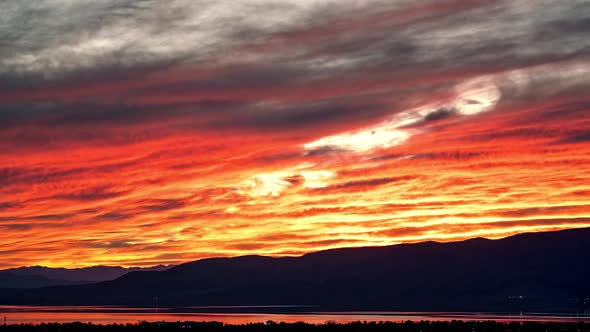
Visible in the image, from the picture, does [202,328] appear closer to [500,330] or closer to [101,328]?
[101,328]

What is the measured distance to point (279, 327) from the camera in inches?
6998

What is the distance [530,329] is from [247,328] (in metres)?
51.8

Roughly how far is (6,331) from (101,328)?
62.3ft

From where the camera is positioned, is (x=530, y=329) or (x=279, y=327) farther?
(x=279, y=327)

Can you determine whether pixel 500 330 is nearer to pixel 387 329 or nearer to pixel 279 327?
pixel 387 329

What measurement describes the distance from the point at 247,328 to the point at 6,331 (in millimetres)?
43405

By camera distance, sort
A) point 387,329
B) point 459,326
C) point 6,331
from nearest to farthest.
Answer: point 6,331 → point 387,329 → point 459,326

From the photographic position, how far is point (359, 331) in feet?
535

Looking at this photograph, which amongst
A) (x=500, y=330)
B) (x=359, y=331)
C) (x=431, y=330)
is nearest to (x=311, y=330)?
(x=359, y=331)

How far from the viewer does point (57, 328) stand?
171125 millimetres

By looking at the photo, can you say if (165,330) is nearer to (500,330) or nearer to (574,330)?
(500,330)

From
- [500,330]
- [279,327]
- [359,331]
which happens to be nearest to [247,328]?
[279,327]

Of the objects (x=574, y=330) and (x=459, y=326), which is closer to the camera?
(x=574, y=330)

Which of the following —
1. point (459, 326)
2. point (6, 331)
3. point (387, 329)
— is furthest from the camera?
point (459, 326)
